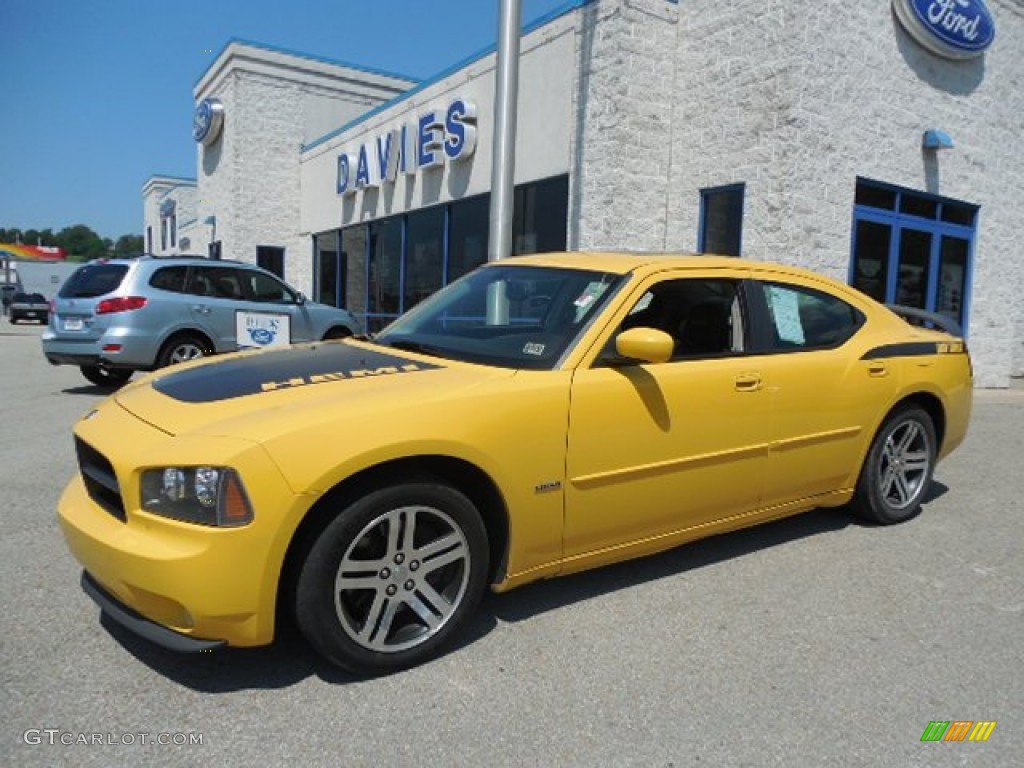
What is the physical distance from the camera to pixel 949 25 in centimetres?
1080

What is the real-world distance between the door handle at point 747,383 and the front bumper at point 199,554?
217 centimetres

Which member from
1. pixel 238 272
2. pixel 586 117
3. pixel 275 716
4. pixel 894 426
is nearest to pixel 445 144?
pixel 586 117

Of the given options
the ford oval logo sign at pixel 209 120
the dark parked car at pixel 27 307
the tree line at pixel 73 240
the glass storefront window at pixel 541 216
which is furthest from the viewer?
the tree line at pixel 73 240

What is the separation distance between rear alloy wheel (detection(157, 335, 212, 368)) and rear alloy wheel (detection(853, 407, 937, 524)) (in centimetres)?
737

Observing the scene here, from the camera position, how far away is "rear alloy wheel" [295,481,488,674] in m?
2.62

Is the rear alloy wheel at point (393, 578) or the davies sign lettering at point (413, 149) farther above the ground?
the davies sign lettering at point (413, 149)

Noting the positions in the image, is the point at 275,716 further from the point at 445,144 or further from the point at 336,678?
the point at 445,144

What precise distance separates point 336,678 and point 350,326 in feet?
28.8

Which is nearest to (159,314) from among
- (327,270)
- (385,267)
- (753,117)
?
(753,117)

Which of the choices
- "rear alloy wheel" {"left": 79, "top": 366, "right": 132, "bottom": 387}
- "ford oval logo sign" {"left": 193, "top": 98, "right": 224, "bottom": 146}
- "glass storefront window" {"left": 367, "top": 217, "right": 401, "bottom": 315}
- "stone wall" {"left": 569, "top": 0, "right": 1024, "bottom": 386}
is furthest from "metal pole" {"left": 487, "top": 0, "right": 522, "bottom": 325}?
"ford oval logo sign" {"left": 193, "top": 98, "right": 224, "bottom": 146}

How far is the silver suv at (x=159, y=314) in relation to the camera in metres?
8.83

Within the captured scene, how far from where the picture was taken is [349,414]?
8.77 ft

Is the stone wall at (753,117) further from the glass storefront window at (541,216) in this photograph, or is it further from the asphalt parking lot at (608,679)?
the asphalt parking lot at (608,679)

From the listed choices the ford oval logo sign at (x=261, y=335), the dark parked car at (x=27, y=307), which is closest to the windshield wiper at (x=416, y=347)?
the ford oval logo sign at (x=261, y=335)
